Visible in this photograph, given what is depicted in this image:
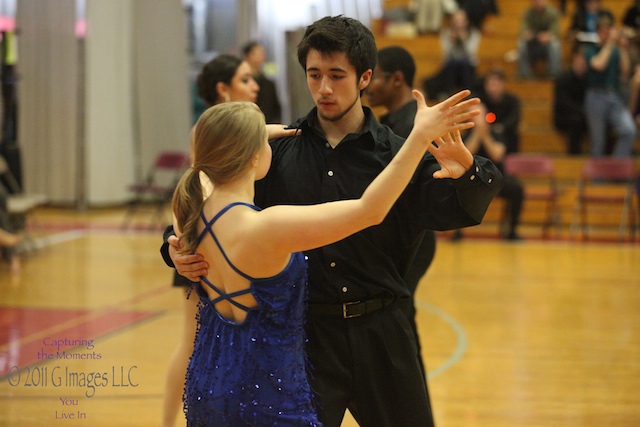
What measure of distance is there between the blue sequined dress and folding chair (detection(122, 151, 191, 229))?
870 cm

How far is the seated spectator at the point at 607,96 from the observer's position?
12.3 m

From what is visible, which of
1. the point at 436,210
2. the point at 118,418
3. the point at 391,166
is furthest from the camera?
the point at 118,418

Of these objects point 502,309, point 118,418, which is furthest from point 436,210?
point 502,309

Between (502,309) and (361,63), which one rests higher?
(361,63)

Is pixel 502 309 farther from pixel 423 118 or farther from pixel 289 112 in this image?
pixel 289 112

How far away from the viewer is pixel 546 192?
11492 millimetres

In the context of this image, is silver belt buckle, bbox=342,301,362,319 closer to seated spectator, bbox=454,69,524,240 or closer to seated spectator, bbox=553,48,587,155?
seated spectator, bbox=454,69,524,240

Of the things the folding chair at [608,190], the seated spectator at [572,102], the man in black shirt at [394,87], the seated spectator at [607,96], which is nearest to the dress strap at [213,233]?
the man in black shirt at [394,87]

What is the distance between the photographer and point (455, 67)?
521 inches

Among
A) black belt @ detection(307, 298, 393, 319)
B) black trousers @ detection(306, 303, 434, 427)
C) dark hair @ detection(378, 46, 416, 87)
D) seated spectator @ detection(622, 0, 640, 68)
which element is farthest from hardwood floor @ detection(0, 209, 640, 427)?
seated spectator @ detection(622, 0, 640, 68)

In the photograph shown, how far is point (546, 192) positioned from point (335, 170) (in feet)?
30.4

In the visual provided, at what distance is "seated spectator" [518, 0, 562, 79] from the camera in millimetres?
13750

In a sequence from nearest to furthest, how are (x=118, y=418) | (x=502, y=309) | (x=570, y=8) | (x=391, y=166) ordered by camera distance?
(x=391, y=166) → (x=118, y=418) → (x=502, y=309) → (x=570, y=8)

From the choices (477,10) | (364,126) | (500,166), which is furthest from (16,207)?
(477,10)
